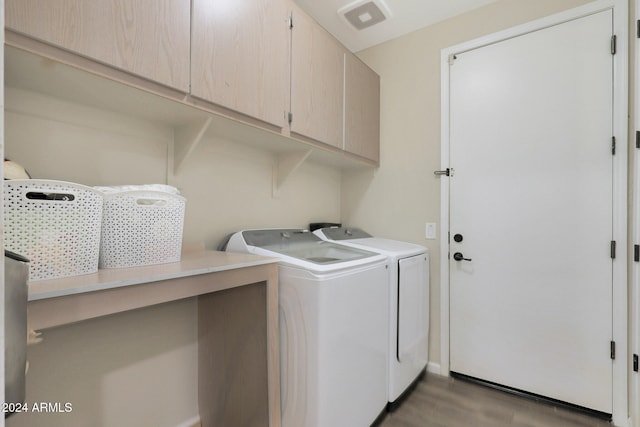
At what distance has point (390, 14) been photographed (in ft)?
7.06

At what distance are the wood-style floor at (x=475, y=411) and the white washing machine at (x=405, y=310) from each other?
0.33 ft

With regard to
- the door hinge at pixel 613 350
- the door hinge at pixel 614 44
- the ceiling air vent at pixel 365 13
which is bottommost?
the door hinge at pixel 613 350

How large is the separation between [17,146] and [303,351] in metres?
A: 1.36

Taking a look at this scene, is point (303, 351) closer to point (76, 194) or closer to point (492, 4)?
point (76, 194)

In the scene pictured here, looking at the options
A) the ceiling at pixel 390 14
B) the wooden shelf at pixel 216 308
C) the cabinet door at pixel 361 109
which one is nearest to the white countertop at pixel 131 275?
the wooden shelf at pixel 216 308

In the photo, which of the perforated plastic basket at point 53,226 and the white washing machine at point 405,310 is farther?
the white washing machine at point 405,310

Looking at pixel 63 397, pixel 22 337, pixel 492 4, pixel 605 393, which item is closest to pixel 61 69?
pixel 22 337

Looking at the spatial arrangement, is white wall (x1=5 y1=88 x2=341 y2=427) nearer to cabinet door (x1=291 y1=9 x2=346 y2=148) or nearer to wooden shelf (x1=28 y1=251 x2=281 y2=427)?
wooden shelf (x1=28 y1=251 x2=281 y2=427)

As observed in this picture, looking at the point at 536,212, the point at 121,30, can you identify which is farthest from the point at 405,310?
the point at 121,30

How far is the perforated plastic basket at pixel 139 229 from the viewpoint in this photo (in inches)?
40.5

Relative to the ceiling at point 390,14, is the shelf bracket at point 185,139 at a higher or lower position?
lower

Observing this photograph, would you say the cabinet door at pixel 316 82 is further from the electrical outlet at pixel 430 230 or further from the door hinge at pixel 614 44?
the door hinge at pixel 614 44

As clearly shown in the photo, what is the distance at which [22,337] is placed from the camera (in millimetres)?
496

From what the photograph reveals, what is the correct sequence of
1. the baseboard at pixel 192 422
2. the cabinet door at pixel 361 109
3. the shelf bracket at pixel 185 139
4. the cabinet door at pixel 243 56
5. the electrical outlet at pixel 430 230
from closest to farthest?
the cabinet door at pixel 243 56 < the shelf bracket at pixel 185 139 < the baseboard at pixel 192 422 < the cabinet door at pixel 361 109 < the electrical outlet at pixel 430 230
